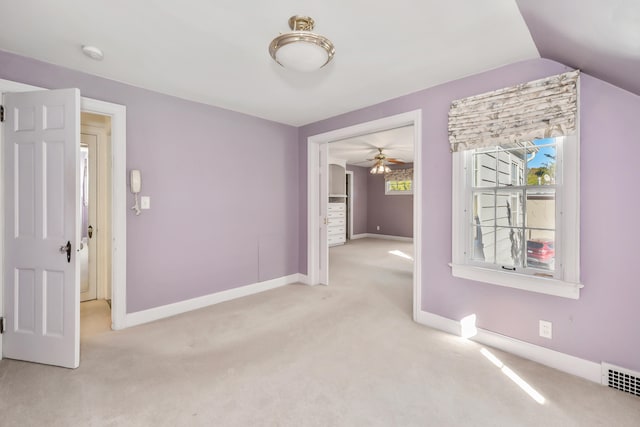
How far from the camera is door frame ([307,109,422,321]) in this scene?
2904 millimetres

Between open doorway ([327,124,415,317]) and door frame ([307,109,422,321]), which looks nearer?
door frame ([307,109,422,321])

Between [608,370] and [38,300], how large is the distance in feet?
13.5

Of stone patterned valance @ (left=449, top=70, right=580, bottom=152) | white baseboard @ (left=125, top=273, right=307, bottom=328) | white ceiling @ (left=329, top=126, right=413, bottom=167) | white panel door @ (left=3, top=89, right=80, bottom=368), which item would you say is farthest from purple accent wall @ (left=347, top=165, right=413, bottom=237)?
white panel door @ (left=3, top=89, right=80, bottom=368)

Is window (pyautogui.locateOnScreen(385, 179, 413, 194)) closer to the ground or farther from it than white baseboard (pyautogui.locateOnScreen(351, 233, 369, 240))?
farther from it

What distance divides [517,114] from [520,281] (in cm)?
133

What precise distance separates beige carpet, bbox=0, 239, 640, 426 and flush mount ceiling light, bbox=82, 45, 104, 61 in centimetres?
237

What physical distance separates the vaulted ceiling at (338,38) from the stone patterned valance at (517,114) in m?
0.18

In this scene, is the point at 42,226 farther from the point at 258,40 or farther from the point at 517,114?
the point at 517,114

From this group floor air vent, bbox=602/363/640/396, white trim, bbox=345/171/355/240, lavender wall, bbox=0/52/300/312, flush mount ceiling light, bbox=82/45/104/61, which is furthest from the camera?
white trim, bbox=345/171/355/240

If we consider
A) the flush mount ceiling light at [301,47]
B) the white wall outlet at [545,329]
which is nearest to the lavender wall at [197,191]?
the flush mount ceiling light at [301,47]

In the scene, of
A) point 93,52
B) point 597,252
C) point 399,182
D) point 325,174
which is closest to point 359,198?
point 399,182

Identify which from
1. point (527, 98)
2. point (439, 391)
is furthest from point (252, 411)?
point (527, 98)

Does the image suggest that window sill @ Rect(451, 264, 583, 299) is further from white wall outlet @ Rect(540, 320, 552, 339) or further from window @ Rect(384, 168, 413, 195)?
window @ Rect(384, 168, 413, 195)

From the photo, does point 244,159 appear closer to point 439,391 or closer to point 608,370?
point 439,391
